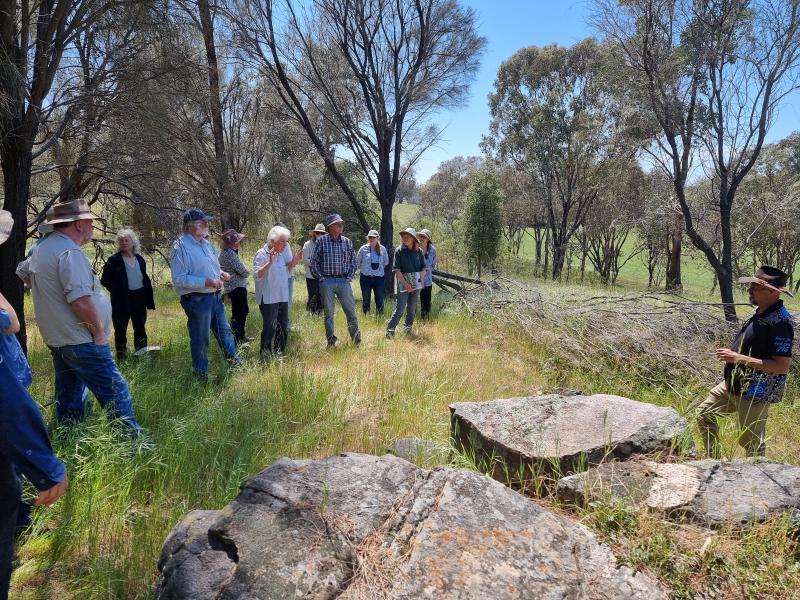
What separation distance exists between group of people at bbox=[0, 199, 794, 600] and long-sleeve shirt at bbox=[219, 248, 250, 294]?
0.05ft

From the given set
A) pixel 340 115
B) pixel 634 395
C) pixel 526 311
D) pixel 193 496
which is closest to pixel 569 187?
pixel 340 115

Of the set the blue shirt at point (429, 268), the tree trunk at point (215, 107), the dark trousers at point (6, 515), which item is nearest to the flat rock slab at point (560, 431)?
the dark trousers at point (6, 515)

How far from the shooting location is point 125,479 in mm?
2934

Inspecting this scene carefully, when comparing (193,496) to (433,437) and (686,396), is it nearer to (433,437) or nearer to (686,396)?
(433,437)

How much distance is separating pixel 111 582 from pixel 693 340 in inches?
278

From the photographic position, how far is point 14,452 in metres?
1.82

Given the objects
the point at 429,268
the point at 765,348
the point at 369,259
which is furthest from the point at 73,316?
the point at 429,268

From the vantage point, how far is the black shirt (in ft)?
12.0

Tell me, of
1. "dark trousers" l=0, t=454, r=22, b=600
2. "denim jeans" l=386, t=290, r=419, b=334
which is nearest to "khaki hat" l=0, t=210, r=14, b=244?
"dark trousers" l=0, t=454, r=22, b=600

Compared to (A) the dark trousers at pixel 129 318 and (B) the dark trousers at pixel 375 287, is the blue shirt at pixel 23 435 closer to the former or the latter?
(A) the dark trousers at pixel 129 318

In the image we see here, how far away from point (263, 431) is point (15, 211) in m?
4.04

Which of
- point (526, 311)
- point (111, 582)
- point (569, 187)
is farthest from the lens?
point (569, 187)

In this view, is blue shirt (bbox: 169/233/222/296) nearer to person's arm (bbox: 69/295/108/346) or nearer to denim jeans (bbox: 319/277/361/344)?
person's arm (bbox: 69/295/108/346)

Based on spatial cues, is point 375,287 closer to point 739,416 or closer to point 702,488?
point 739,416
